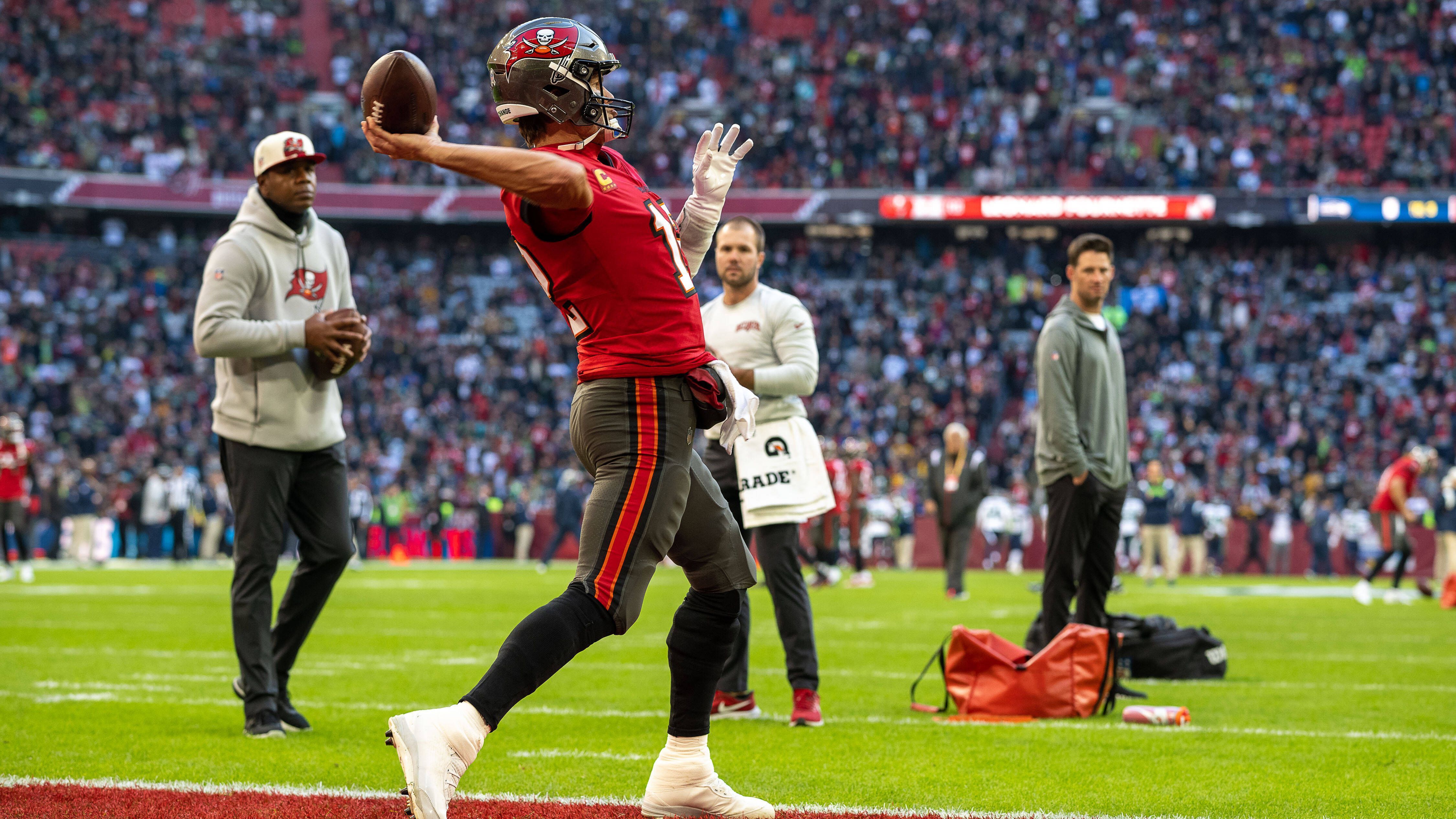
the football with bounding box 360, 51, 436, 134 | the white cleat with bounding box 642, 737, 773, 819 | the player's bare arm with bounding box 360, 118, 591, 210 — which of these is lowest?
the white cleat with bounding box 642, 737, 773, 819

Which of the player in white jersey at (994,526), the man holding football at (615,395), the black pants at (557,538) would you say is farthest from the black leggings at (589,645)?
the player in white jersey at (994,526)

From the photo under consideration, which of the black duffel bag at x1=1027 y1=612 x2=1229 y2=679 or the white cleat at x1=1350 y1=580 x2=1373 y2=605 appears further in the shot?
the white cleat at x1=1350 y1=580 x2=1373 y2=605

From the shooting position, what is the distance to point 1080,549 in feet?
22.9

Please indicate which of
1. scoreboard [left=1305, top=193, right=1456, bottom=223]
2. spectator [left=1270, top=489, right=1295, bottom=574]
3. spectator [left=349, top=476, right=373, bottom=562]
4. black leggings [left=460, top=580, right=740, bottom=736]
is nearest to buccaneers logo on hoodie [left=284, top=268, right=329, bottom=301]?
black leggings [left=460, top=580, right=740, bottom=736]

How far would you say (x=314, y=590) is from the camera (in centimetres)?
576

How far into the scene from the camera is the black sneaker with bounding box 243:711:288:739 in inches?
211

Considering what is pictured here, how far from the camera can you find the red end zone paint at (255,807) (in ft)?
12.3

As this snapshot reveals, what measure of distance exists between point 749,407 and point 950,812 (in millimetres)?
1264

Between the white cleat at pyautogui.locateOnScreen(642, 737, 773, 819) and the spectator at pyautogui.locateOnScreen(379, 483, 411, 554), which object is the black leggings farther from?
the spectator at pyautogui.locateOnScreen(379, 483, 411, 554)

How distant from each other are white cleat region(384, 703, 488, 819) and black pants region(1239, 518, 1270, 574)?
23.6m

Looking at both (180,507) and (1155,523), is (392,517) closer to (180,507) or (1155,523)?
(180,507)

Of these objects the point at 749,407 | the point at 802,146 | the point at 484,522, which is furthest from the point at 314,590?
the point at 802,146

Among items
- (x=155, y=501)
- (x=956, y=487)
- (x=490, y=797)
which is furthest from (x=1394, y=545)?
(x=155, y=501)

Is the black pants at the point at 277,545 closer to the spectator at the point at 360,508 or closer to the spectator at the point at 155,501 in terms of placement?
the spectator at the point at 360,508
